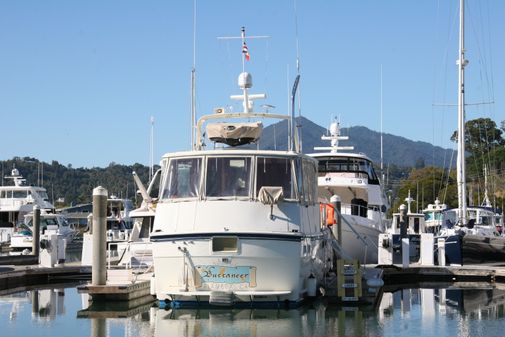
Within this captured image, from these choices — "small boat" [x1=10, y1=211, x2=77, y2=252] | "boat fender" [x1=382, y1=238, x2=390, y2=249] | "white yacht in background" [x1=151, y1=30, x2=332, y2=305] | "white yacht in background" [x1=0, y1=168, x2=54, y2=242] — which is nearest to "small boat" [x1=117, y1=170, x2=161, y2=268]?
"white yacht in background" [x1=151, y1=30, x2=332, y2=305]

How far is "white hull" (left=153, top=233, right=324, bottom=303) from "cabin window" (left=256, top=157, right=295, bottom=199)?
1320mm

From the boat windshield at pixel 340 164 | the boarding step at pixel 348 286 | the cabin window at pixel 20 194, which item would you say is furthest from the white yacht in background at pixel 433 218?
the cabin window at pixel 20 194

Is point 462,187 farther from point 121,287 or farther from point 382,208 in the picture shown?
point 121,287

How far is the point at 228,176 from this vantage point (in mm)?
19312

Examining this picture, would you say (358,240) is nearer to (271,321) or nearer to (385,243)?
(385,243)

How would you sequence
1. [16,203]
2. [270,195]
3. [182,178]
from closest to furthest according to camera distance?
[270,195] → [182,178] → [16,203]

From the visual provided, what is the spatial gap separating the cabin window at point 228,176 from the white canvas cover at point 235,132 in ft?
6.97

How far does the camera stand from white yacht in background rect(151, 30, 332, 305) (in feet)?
60.0

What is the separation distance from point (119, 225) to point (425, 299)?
4156 cm

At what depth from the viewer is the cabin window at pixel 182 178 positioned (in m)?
19.4

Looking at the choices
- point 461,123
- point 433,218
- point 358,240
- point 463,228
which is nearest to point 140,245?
point 358,240

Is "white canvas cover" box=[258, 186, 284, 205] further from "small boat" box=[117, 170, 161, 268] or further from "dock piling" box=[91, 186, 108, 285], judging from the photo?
"small boat" box=[117, 170, 161, 268]

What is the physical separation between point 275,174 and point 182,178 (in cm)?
215

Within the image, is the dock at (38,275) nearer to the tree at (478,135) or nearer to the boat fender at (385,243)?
the boat fender at (385,243)
